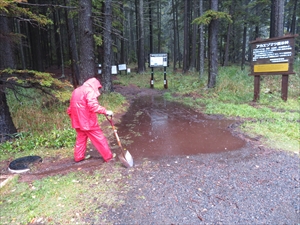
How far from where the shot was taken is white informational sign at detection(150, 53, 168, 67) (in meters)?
15.4

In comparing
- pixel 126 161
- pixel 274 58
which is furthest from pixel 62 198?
pixel 274 58

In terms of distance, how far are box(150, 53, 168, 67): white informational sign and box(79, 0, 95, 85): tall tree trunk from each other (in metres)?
7.96

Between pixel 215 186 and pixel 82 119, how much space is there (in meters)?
2.57

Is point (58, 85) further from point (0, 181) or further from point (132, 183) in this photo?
point (132, 183)

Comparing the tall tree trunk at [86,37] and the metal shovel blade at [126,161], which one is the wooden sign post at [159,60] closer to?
the tall tree trunk at [86,37]

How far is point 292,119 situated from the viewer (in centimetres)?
662

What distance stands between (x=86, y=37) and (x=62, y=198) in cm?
609

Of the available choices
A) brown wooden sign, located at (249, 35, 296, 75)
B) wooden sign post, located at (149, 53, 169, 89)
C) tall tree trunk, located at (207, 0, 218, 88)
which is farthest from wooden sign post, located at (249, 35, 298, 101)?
wooden sign post, located at (149, 53, 169, 89)

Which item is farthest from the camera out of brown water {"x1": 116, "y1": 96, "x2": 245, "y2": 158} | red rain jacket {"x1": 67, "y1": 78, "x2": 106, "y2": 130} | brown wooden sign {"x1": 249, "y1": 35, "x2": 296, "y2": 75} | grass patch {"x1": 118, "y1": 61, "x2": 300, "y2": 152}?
brown wooden sign {"x1": 249, "y1": 35, "x2": 296, "y2": 75}

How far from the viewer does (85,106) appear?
3930 millimetres

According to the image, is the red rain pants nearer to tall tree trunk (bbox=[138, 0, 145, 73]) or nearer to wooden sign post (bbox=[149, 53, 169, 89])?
wooden sign post (bbox=[149, 53, 169, 89])

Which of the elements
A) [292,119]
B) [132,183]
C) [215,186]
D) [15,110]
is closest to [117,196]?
[132,183]

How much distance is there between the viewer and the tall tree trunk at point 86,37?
7.55 meters

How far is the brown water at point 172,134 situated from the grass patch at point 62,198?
132 cm
